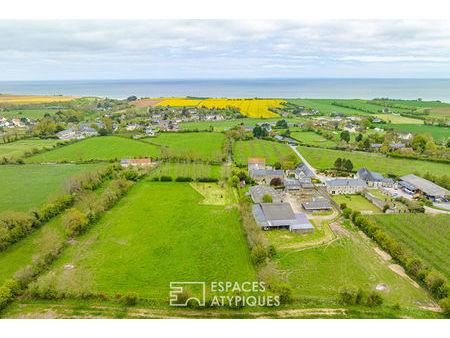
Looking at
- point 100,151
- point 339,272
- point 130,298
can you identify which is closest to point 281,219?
point 339,272

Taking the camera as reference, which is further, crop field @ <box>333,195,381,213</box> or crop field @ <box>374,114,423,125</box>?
crop field @ <box>374,114,423,125</box>

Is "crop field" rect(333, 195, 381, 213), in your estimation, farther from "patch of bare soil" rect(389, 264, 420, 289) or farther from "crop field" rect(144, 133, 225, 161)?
"crop field" rect(144, 133, 225, 161)

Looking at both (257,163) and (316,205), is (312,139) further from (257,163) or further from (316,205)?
(316,205)

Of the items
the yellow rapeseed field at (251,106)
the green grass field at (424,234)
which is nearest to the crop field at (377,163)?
the green grass field at (424,234)

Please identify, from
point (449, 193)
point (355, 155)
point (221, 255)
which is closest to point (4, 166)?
point (221, 255)

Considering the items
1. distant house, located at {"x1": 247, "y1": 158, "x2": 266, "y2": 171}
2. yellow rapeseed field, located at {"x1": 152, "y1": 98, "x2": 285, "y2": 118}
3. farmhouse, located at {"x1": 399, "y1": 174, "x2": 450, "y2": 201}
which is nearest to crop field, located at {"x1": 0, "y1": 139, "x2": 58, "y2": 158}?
distant house, located at {"x1": 247, "y1": 158, "x2": 266, "y2": 171}

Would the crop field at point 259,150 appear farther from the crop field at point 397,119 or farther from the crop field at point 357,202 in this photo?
the crop field at point 397,119
